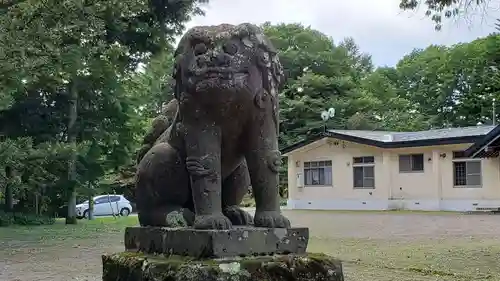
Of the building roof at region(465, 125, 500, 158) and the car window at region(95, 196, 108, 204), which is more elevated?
the building roof at region(465, 125, 500, 158)

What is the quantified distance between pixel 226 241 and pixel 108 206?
3162 cm

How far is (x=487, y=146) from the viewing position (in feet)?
75.2

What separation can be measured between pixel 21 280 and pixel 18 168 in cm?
462

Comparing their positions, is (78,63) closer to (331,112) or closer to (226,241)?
(226,241)

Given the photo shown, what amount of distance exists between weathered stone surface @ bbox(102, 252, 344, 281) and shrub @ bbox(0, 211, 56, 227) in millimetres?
18689

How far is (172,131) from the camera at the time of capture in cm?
337

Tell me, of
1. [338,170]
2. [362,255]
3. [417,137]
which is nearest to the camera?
[362,255]

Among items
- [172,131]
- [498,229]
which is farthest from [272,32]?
[172,131]

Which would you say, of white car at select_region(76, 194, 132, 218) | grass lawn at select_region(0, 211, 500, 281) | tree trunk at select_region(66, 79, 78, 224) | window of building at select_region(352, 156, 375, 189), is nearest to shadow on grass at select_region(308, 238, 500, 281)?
grass lawn at select_region(0, 211, 500, 281)

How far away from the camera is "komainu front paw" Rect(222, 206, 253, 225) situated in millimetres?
3299

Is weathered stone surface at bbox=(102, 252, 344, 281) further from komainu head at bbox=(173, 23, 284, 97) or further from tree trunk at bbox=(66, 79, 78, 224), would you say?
tree trunk at bbox=(66, 79, 78, 224)

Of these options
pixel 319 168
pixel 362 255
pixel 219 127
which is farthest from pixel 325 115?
pixel 219 127

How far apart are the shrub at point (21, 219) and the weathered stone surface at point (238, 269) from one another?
1869 centimetres

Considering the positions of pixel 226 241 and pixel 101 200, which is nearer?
pixel 226 241
